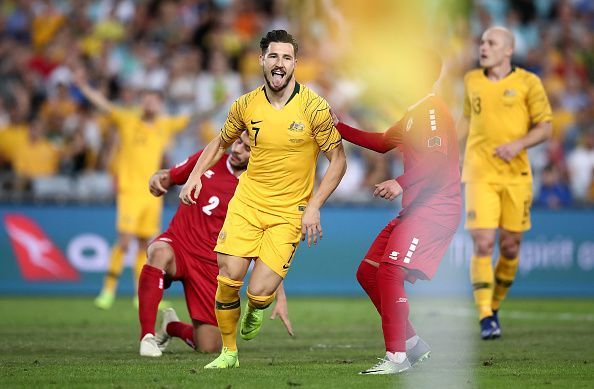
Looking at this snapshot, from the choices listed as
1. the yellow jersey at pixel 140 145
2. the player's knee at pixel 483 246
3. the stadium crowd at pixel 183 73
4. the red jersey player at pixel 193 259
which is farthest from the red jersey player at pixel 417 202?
the stadium crowd at pixel 183 73

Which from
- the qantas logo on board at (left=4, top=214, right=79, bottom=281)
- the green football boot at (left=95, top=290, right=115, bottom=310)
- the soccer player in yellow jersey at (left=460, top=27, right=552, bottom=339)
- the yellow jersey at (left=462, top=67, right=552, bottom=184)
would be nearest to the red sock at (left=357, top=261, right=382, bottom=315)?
the soccer player in yellow jersey at (left=460, top=27, right=552, bottom=339)

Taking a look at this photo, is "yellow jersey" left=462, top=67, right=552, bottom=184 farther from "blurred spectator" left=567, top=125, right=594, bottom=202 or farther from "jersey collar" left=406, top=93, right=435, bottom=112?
"blurred spectator" left=567, top=125, right=594, bottom=202

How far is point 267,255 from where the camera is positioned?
32.4ft

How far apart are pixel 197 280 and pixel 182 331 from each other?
A: 20.4 inches

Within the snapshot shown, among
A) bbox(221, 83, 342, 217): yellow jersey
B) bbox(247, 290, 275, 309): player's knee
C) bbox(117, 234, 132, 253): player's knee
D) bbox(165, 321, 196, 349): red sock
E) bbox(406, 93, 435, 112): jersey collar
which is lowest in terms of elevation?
bbox(117, 234, 132, 253): player's knee

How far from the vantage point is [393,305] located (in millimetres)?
9750

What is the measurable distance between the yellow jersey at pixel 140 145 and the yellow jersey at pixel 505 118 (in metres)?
5.80

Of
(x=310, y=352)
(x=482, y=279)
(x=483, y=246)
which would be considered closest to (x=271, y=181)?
(x=310, y=352)

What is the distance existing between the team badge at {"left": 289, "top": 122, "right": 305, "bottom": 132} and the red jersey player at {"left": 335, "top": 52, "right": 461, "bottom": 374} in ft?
1.69

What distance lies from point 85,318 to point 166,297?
4.09m

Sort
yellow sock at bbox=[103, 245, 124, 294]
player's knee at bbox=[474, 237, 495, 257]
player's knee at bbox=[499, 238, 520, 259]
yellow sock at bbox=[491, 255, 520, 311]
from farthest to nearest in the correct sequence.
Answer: yellow sock at bbox=[103, 245, 124, 294] < yellow sock at bbox=[491, 255, 520, 311] < player's knee at bbox=[499, 238, 520, 259] < player's knee at bbox=[474, 237, 495, 257]

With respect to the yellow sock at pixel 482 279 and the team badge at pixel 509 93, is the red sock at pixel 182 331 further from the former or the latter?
the team badge at pixel 509 93

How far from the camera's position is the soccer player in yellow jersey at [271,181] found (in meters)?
9.71

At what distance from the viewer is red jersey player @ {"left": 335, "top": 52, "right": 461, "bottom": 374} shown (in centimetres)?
984
